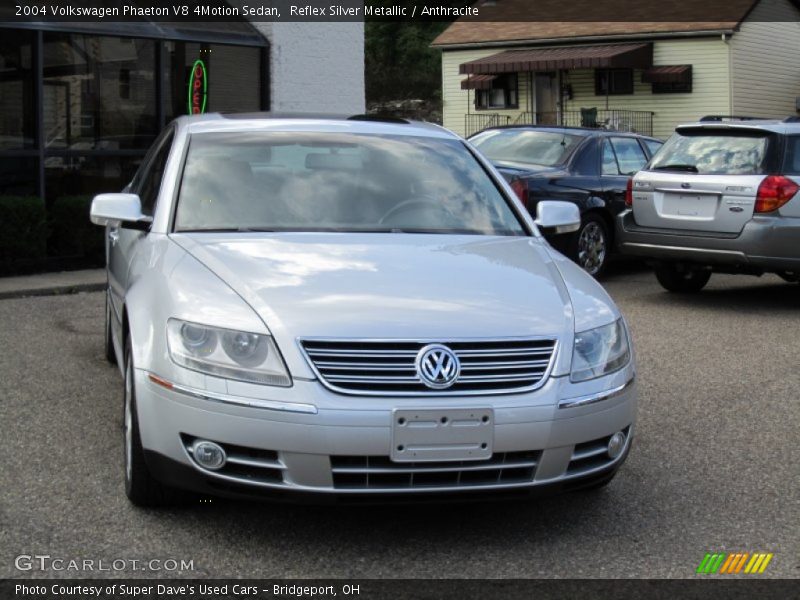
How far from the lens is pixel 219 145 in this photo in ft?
19.9

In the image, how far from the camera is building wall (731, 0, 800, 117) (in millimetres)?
36156

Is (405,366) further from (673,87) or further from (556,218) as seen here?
(673,87)

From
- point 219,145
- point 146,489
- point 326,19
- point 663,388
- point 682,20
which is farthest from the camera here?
point 682,20

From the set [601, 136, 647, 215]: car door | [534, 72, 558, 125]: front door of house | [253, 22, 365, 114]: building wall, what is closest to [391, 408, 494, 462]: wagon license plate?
[601, 136, 647, 215]: car door

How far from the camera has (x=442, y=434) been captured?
4.30 metres

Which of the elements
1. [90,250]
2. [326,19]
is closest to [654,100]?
[326,19]

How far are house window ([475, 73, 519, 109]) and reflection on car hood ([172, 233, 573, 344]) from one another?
34568 mm

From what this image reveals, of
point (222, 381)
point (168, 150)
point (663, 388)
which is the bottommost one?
point (663, 388)

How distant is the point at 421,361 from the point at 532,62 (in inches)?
1306

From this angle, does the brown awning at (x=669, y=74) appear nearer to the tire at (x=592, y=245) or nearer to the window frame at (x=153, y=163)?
the tire at (x=592, y=245)

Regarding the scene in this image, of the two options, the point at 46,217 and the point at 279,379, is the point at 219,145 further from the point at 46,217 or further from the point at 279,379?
the point at 46,217

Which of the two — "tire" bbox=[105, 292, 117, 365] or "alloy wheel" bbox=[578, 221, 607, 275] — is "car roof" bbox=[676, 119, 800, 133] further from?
"tire" bbox=[105, 292, 117, 365]

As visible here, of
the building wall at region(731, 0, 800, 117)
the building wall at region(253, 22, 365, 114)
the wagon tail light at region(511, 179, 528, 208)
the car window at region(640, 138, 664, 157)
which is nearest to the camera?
the wagon tail light at region(511, 179, 528, 208)

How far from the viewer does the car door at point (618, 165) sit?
13211 millimetres
